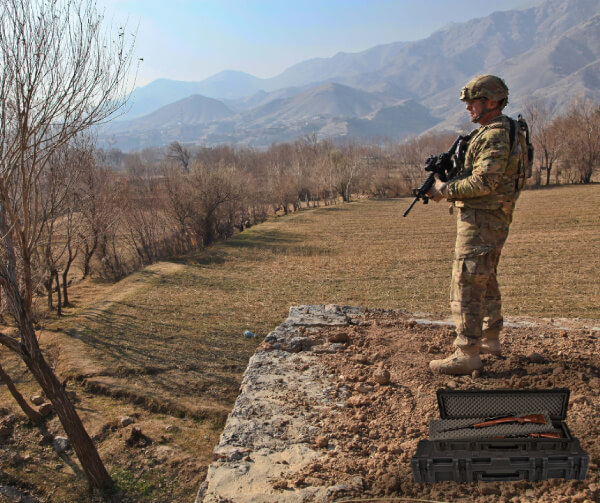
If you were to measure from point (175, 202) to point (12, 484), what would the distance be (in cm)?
2269

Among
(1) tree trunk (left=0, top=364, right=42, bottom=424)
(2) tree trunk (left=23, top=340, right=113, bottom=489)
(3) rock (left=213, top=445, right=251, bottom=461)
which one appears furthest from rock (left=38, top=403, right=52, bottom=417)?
(3) rock (left=213, top=445, right=251, bottom=461)

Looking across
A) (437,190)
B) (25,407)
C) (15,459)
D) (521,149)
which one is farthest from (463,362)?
(25,407)

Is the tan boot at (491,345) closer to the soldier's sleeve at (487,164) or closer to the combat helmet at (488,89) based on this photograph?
the soldier's sleeve at (487,164)

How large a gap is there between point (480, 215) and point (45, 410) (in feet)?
22.1

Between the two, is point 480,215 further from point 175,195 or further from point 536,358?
point 175,195

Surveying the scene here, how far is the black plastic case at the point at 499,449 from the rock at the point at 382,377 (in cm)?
120

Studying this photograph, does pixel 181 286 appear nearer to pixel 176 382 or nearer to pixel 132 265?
pixel 176 382

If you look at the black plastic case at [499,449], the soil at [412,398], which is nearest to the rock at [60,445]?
the soil at [412,398]

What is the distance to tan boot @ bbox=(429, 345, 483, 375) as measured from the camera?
13.8ft

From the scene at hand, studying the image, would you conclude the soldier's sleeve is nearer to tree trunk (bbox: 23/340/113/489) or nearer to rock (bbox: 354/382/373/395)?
rock (bbox: 354/382/373/395)

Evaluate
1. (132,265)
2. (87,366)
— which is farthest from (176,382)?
(132,265)

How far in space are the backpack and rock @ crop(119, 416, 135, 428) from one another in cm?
582

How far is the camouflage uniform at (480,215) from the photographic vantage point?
393 centimetres

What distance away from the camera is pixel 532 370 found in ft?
13.4
